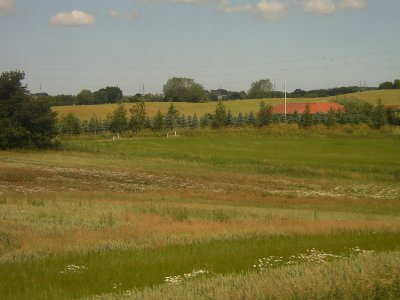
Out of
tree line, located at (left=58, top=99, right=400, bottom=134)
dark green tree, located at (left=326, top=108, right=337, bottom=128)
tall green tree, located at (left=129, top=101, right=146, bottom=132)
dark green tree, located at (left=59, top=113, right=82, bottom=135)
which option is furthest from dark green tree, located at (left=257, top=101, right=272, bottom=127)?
dark green tree, located at (left=59, top=113, right=82, bottom=135)

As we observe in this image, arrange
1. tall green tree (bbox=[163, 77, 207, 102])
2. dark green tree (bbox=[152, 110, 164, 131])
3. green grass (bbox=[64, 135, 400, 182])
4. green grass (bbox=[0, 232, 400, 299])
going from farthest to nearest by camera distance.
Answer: tall green tree (bbox=[163, 77, 207, 102]) < dark green tree (bbox=[152, 110, 164, 131]) < green grass (bbox=[64, 135, 400, 182]) < green grass (bbox=[0, 232, 400, 299])

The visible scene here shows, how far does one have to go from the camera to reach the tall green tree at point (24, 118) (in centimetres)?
6769

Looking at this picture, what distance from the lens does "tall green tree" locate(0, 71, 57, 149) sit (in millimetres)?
67688

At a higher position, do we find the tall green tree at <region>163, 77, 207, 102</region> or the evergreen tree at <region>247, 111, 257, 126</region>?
the tall green tree at <region>163, 77, 207, 102</region>

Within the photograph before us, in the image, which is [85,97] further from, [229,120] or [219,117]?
[219,117]

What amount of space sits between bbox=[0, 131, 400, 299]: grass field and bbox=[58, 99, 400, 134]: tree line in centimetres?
5385

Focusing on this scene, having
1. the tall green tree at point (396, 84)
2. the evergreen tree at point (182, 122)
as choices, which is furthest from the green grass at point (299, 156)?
the tall green tree at point (396, 84)

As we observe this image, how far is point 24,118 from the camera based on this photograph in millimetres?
68938

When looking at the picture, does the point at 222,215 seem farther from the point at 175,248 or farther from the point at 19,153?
the point at 19,153

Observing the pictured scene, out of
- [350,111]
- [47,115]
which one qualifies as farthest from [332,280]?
[350,111]

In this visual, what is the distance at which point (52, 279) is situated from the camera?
32.6ft

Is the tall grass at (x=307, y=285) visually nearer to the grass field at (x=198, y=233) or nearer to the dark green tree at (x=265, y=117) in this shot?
the grass field at (x=198, y=233)

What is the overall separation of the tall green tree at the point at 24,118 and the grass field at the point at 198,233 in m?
20.7

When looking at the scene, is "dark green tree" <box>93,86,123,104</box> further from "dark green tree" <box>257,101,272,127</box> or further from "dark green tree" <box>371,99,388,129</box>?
"dark green tree" <box>371,99,388,129</box>
